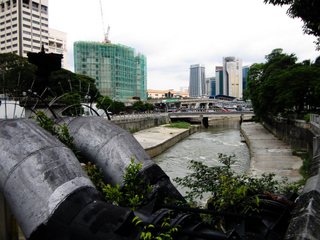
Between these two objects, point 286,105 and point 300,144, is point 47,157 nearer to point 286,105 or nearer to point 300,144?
point 300,144

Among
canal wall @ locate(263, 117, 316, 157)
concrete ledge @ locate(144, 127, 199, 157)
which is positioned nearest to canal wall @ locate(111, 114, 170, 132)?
concrete ledge @ locate(144, 127, 199, 157)

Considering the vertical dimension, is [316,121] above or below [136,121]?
above

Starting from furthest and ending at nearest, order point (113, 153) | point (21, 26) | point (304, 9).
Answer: point (21, 26) → point (304, 9) → point (113, 153)

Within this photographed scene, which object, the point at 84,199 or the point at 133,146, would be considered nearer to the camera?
the point at 84,199

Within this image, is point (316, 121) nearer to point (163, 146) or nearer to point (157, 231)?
point (163, 146)

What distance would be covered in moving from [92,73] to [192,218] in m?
88.5

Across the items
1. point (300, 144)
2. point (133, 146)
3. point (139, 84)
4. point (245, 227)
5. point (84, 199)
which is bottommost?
point (300, 144)

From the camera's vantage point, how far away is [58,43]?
11025 centimetres

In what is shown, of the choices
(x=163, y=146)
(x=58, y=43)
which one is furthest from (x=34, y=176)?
(x=58, y=43)

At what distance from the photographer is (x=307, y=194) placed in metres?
2.83

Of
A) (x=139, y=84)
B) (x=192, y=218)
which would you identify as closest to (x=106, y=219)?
(x=192, y=218)

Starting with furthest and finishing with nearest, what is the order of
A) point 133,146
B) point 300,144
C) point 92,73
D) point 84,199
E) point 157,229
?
point 92,73
point 300,144
point 133,146
point 84,199
point 157,229

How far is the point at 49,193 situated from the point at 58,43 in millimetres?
120320

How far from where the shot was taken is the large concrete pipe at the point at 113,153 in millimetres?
3963
